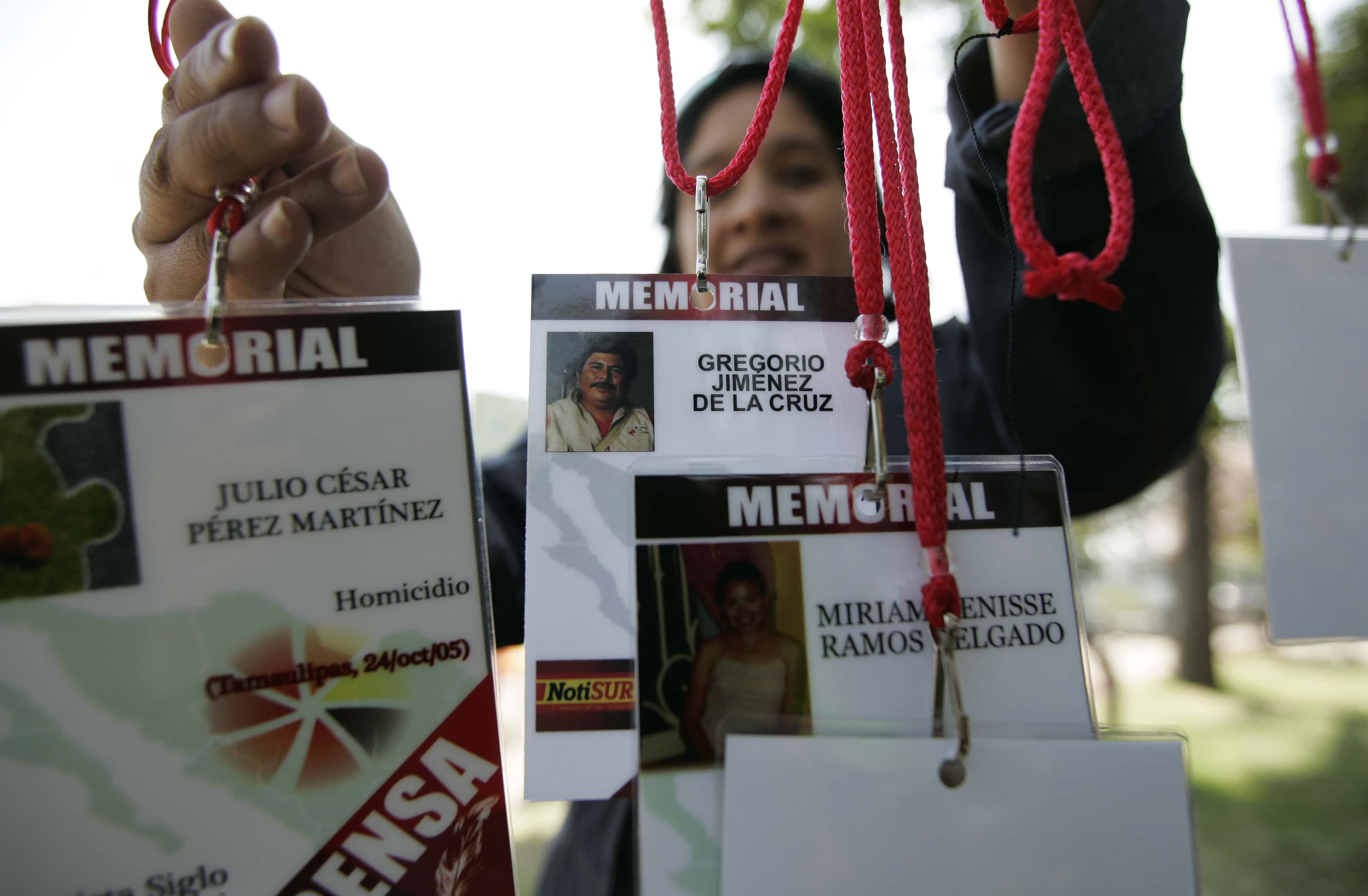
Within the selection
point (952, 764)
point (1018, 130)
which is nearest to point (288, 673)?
point (952, 764)

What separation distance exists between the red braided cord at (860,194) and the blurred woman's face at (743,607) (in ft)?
0.37

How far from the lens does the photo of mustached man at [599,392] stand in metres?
0.38

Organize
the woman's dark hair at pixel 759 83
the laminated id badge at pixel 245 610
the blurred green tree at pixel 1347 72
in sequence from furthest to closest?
1. the blurred green tree at pixel 1347 72
2. the woman's dark hair at pixel 759 83
3. the laminated id badge at pixel 245 610

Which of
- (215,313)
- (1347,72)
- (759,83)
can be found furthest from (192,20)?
(1347,72)

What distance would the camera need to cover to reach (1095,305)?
0.59m

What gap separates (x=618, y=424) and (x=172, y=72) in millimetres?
329

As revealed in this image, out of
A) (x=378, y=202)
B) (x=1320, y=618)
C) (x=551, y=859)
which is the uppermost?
(x=378, y=202)

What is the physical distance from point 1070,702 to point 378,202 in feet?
1.45

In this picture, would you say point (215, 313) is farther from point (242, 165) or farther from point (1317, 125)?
point (1317, 125)

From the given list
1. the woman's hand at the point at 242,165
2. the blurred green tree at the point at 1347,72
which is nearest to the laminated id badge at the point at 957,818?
the woman's hand at the point at 242,165

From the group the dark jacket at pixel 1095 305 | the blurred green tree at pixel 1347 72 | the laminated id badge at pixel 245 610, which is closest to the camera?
the laminated id badge at pixel 245 610

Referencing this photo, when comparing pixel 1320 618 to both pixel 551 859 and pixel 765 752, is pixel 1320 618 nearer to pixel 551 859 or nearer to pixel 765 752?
pixel 765 752

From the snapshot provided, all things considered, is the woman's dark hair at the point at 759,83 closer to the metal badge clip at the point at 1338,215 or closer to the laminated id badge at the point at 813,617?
the metal badge clip at the point at 1338,215

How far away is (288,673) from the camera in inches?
13.5
